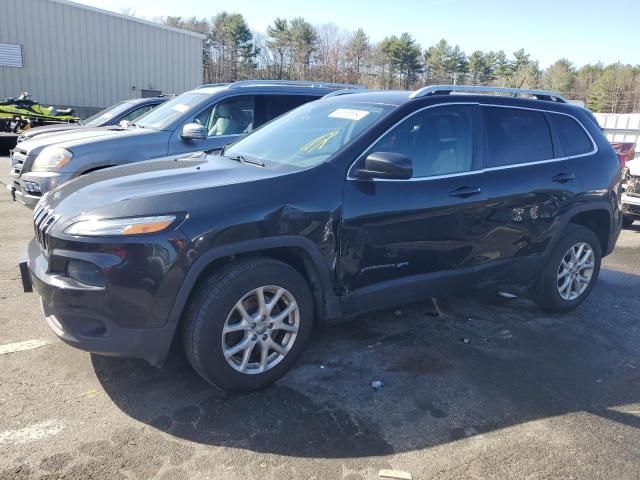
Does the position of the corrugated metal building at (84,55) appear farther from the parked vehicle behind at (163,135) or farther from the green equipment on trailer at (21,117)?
the parked vehicle behind at (163,135)

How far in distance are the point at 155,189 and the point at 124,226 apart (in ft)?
1.16

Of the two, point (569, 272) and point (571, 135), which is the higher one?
point (571, 135)

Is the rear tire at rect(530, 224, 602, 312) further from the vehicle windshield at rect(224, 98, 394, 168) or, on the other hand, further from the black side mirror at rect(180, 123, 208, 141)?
the black side mirror at rect(180, 123, 208, 141)

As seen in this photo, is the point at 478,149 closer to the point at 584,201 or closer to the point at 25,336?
the point at 584,201

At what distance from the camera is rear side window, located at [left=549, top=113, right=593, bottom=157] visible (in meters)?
4.59

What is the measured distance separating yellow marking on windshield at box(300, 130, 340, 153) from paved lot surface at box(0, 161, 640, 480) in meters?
1.43

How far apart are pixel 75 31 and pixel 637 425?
28367 mm

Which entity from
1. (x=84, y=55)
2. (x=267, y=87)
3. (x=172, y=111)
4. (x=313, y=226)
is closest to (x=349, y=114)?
(x=313, y=226)

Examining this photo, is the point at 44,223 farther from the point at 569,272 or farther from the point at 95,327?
the point at 569,272

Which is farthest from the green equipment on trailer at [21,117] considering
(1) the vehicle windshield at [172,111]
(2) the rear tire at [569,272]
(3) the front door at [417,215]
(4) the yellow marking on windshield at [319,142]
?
(2) the rear tire at [569,272]

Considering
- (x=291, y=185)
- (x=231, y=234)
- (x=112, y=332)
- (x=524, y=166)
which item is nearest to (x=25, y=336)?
(x=112, y=332)

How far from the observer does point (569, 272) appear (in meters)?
4.73

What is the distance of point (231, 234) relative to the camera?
9.68ft

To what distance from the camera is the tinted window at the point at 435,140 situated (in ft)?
12.1
